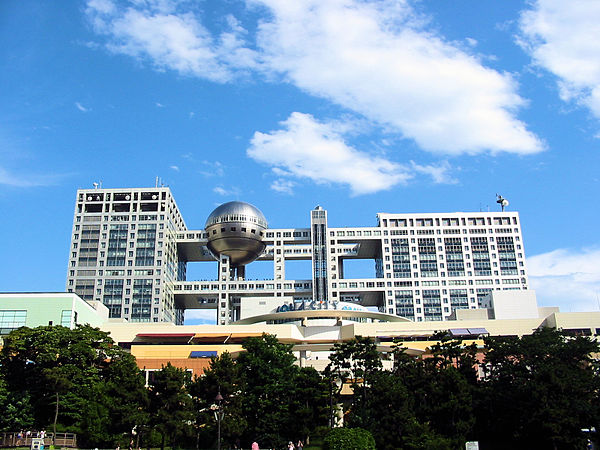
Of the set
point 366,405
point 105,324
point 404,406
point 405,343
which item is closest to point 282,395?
point 366,405

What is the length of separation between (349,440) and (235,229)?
96.6 m

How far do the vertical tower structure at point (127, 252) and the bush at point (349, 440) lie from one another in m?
96.1

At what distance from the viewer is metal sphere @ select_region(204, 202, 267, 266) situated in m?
143

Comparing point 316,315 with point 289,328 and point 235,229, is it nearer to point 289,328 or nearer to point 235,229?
point 289,328

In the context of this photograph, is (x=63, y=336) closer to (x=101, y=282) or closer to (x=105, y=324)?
(x=105, y=324)

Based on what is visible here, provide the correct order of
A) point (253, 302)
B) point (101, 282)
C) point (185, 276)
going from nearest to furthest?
point (253, 302), point (101, 282), point (185, 276)

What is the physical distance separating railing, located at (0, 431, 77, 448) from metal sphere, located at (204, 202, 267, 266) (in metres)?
84.8

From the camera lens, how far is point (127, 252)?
147 metres

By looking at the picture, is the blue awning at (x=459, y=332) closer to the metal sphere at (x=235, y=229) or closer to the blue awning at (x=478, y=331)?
the blue awning at (x=478, y=331)

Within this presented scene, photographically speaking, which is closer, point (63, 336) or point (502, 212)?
point (63, 336)

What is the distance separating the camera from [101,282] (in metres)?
145

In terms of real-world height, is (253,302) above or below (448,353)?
above

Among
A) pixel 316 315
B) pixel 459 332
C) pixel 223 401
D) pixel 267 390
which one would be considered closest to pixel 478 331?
pixel 459 332

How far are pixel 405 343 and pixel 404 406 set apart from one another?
132 feet
